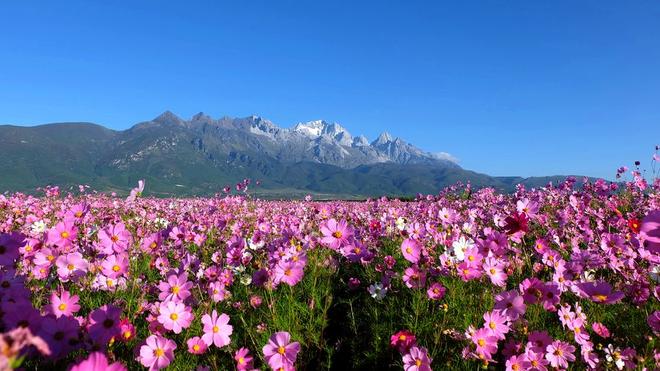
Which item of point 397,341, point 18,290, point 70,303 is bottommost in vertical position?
point 397,341

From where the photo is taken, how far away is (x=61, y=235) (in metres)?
2.62

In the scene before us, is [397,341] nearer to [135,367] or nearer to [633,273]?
[135,367]

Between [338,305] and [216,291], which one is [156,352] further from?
[338,305]

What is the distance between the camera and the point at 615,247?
3846 mm

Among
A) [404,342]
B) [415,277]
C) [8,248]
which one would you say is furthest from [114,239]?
[415,277]

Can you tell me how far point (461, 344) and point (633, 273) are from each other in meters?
1.75

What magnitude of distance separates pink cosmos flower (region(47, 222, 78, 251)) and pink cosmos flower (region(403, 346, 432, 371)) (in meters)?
2.16

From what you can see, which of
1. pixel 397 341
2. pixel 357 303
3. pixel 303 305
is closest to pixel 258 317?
pixel 303 305

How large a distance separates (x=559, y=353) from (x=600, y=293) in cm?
45

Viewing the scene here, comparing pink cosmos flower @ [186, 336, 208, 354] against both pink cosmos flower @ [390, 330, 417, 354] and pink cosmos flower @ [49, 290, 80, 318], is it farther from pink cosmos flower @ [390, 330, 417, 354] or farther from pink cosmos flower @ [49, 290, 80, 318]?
pink cosmos flower @ [390, 330, 417, 354]

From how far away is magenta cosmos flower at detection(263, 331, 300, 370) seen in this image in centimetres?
230

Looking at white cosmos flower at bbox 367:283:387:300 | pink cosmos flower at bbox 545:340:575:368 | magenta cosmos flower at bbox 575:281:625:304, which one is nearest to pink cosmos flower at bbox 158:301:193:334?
white cosmos flower at bbox 367:283:387:300

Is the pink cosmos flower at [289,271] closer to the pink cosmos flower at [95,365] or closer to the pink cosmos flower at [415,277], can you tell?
the pink cosmos flower at [415,277]

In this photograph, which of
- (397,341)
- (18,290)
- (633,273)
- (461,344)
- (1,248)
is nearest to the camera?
(18,290)
